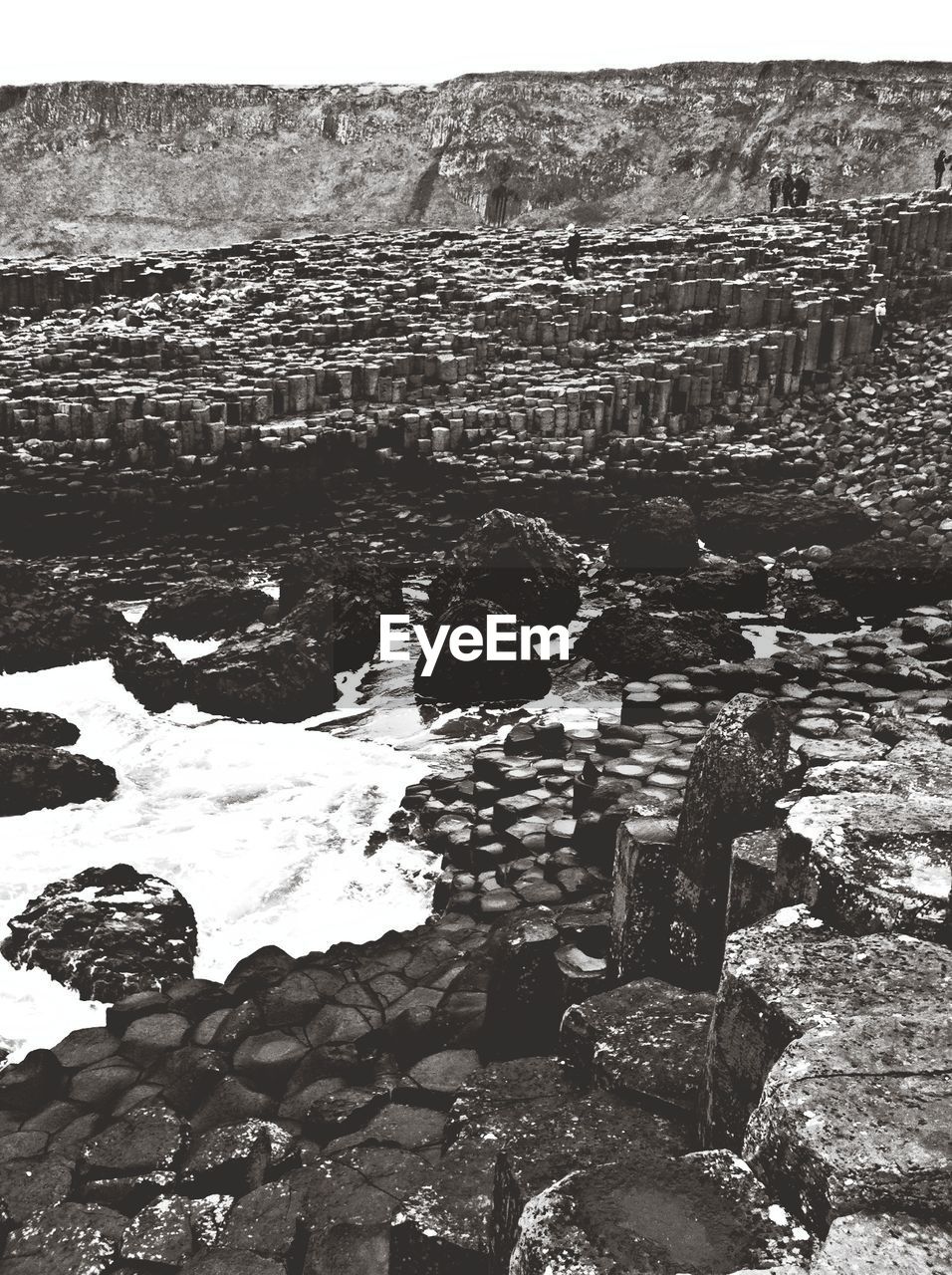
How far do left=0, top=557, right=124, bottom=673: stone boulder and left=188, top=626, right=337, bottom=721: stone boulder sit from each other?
4.36 feet

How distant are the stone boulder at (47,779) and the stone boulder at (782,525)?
7883 millimetres

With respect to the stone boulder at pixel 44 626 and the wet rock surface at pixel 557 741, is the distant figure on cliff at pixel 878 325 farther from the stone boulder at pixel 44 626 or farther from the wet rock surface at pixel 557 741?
the stone boulder at pixel 44 626

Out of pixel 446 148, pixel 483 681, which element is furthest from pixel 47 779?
pixel 446 148

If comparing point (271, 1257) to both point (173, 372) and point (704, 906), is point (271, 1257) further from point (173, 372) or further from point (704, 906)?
point (173, 372)

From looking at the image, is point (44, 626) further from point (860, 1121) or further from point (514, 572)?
point (860, 1121)

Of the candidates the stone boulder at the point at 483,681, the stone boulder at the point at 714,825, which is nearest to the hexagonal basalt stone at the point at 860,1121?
the stone boulder at the point at 714,825

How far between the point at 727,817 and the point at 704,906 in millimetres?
400

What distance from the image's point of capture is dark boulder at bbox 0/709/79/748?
8.75 m

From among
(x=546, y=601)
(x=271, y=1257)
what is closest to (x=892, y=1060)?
(x=271, y=1257)

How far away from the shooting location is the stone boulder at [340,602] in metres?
10.3

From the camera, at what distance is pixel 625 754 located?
8188 millimetres

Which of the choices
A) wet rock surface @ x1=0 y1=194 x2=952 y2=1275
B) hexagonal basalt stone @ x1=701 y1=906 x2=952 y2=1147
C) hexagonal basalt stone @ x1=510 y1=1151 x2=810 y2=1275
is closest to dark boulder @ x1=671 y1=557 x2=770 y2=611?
wet rock surface @ x1=0 y1=194 x2=952 y2=1275

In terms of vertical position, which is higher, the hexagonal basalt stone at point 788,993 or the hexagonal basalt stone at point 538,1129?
the hexagonal basalt stone at point 788,993

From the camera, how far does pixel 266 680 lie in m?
9.55
